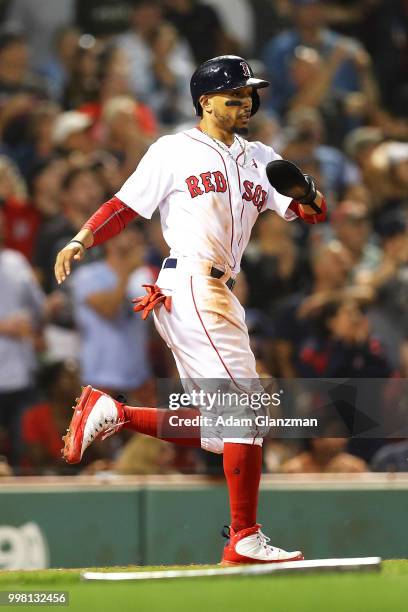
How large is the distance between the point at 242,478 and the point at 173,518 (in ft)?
8.15

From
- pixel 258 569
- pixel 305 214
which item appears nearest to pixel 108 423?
pixel 258 569

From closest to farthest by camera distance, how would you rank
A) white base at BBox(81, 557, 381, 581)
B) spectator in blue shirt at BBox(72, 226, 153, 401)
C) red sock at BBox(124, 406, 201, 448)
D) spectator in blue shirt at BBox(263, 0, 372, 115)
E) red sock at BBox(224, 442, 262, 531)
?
white base at BBox(81, 557, 381, 581), red sock at BBox(224, 442, 262, 531), red sock at BBox(124, 406, 201, 448), spectator in blue shirt at BBox(72, 226, 153, 401), spectator in blue shirt at BBox(263, 0, 372, 115)

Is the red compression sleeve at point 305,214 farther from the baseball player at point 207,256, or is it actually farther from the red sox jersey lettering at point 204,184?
the red sox jersey lettering at point 204,184

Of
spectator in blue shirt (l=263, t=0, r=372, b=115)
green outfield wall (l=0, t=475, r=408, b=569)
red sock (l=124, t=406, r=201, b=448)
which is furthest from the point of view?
spectator in blue shirt (l=263, t=0, r=372, b=115)

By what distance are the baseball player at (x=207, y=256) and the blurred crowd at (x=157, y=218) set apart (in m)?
1.33

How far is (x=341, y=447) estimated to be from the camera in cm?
830

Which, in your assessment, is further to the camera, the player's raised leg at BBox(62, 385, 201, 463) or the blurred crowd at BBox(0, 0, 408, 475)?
the blurred crowd at BBox(0, 0, 408, 475)

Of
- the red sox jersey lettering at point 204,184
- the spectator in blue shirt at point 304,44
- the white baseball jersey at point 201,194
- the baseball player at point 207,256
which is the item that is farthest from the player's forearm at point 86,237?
the spectator in blue shirt at point 304,44

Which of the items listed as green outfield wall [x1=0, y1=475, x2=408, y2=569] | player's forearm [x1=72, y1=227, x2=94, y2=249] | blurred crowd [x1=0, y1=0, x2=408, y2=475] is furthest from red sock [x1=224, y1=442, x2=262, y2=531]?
green outfield wall [x1=0, y1=475, x2=408, y2=569]

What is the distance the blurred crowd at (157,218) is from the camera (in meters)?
8.63

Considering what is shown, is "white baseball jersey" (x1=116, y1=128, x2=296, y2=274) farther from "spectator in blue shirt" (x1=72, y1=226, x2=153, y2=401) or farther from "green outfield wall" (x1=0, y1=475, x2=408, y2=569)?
"spectator in blue shirt" (x1=72, y1=226, x2=153, y2=401)

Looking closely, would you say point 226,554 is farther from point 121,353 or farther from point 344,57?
point 344,57

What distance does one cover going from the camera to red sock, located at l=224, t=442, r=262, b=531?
5.57 metres

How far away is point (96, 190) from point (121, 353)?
118 cm
